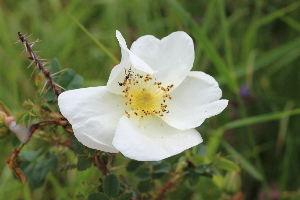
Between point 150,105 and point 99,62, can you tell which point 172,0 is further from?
point 99,62

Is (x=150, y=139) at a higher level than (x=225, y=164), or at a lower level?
higher

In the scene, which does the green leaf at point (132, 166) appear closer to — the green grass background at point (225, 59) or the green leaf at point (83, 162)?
the green leaf at point (83, 162)

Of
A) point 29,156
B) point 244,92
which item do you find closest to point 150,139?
point 29,156

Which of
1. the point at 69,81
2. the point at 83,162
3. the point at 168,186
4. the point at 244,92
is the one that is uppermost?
the point at 69,81

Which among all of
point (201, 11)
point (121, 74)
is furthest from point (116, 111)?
point (201, 11)

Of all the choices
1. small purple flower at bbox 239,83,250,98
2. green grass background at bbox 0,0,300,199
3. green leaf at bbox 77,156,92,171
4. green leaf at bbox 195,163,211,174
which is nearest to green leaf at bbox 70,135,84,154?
green leaf at bbox 77,156,92,171

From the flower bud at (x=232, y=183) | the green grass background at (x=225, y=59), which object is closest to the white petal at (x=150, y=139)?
the flower bud at (x=232, y=183)

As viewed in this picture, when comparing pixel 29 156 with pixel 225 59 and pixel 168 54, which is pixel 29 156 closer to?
pixel 168 54
